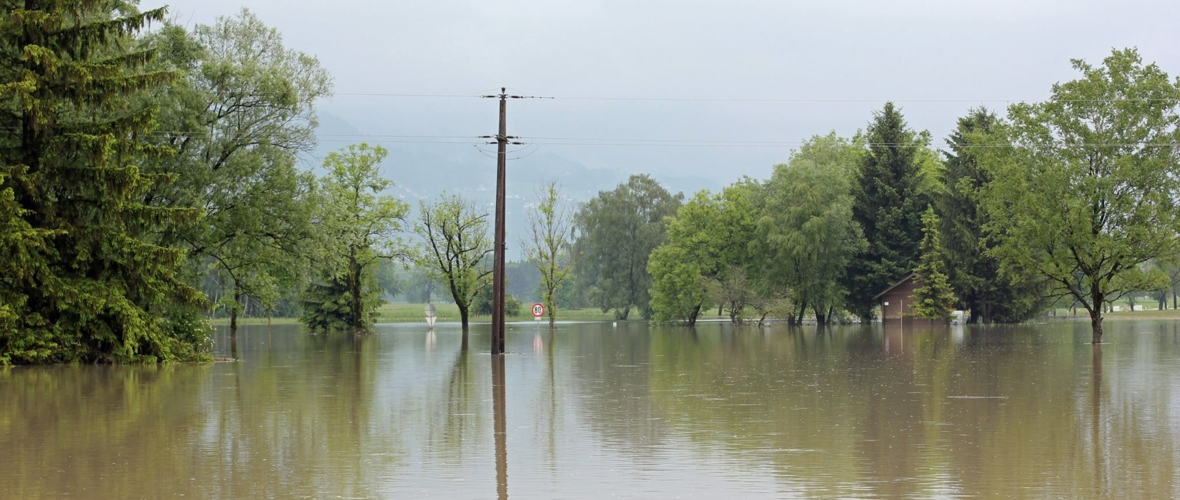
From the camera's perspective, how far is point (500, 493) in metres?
11.0

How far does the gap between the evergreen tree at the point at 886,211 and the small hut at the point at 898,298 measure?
1.92 feet

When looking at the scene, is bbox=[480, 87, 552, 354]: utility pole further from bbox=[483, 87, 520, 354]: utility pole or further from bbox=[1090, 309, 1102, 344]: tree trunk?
bbox=[1090, 309, 1102, 344]: tree trunk

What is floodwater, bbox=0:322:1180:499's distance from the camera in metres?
11.4

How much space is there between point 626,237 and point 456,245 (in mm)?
37301

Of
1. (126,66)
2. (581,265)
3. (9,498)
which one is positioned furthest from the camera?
(581,265)

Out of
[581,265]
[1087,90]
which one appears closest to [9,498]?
[1087,90]

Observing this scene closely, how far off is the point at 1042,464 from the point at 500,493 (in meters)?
5.90

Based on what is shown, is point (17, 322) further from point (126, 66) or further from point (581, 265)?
point (581, 265)

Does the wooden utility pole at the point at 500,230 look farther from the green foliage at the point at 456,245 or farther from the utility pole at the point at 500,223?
the green foliage at the point at 456,245

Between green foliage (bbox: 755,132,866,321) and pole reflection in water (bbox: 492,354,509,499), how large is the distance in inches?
2012

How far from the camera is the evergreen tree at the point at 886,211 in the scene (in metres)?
79.1

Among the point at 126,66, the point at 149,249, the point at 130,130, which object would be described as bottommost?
the point at 149,249

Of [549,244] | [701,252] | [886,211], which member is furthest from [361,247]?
[886,211]

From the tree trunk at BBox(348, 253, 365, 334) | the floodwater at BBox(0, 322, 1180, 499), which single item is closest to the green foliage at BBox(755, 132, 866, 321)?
the tree trunk at BBox(348, 253, 365, 334)
